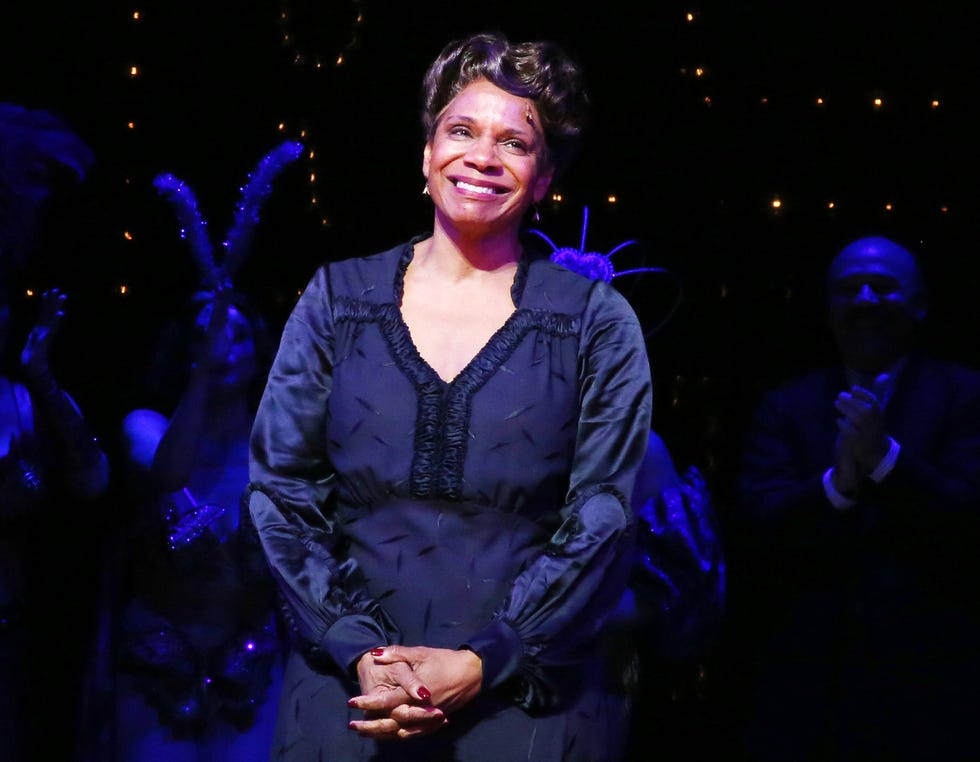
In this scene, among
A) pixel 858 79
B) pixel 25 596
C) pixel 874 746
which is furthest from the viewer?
pixel 858 79

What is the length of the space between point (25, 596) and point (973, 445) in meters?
2.20

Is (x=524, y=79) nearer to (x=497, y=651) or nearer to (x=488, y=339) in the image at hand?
(x=488, y=339)

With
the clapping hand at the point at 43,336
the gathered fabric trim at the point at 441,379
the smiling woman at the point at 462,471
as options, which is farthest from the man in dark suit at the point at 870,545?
the clapping hand at the point at 43,336

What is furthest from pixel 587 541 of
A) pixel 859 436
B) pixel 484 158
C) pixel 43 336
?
pixel 43 336

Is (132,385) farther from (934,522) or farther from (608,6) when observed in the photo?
(934,522)

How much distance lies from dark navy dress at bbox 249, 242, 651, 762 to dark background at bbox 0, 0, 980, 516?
1.58 meters

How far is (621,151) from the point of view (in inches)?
146

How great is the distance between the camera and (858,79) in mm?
3645

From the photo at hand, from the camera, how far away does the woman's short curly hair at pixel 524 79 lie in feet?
7.37

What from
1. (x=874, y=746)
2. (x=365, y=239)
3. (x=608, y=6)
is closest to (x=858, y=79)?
(x=608, y=6)

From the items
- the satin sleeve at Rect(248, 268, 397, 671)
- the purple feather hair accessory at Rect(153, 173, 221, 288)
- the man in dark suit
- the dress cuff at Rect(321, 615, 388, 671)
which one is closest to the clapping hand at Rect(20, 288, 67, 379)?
the purple feather hair accessory at Rect(153, 173, 221, 288)

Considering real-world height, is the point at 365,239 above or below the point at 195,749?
above

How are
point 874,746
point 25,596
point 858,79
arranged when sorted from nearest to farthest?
point 874,746 → point 25,596 → point 858,79

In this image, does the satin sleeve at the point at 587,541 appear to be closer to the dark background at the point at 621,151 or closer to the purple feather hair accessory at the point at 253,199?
the purple feather hair accessory at the point at 253,199
